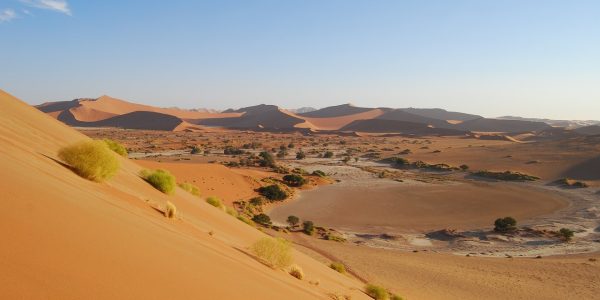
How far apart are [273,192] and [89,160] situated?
2681 cm

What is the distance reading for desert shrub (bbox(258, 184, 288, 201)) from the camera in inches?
1337

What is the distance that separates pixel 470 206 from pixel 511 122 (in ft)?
520

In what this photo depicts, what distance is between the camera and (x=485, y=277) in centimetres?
1655

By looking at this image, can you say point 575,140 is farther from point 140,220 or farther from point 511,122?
point 511,122

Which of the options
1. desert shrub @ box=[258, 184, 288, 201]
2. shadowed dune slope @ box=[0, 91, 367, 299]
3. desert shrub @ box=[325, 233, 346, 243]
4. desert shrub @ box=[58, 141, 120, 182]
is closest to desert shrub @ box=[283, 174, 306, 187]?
desert shrub @ box=[258, 184, 288, 201]

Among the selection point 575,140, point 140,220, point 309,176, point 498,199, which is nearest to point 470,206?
point 498,199

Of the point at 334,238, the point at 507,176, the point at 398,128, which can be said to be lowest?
the point at 334,238

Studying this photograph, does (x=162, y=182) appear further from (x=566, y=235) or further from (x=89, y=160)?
(x=566, y=235)

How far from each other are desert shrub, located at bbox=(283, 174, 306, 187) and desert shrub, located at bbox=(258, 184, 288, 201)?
163 inches

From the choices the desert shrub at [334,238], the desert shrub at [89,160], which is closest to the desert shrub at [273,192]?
the desert shrub at [334,238]

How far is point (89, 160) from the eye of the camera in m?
7.77

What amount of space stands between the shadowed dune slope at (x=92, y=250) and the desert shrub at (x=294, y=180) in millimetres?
31572

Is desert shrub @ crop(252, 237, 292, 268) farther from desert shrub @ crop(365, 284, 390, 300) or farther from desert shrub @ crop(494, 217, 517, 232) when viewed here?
desert shrub @ crop(494, 217, 517, 232)

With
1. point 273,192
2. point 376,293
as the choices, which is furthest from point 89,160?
point 273,192
